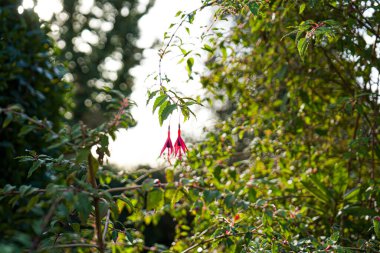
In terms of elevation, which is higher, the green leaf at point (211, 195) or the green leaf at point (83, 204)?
the green leaf at point (211, 195)

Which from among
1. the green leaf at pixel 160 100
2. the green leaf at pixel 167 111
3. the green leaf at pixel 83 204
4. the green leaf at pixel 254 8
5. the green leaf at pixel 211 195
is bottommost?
the green leaf at pixel 83 204

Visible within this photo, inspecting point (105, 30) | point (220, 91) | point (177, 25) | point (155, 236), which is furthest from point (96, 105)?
point (177, 25)

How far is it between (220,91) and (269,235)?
59.0 inches

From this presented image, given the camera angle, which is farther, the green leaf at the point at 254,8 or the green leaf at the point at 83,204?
the green leaf at the point at 254,8

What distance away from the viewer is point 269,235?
148 centimetres

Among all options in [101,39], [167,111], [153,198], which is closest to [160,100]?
[167,111]

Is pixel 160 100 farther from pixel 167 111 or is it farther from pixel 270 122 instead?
pixel 270 122

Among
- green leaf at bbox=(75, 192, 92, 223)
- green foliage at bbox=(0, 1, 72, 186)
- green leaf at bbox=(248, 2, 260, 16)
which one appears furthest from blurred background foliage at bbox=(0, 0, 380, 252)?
green leaf at bbox=(75, 192, 92, 223)

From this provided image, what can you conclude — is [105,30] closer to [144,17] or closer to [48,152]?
[144,17]

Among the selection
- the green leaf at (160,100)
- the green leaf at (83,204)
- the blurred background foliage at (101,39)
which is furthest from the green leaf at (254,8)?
the blurred background foliage at (101,39)

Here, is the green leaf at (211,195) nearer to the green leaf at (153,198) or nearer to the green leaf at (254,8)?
the green leaf at (153,198)

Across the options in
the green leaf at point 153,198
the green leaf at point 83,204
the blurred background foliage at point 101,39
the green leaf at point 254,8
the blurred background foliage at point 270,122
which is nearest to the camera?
the green leaf at point 83,204

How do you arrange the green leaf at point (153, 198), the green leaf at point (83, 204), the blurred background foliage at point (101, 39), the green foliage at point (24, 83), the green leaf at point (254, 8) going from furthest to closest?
the blurred background foliage at point (101, 39), the green foliage at point (24, 83), the green leaf at point (254, 8), the green leaf at point (153, 198), the green leaf at point (83, 204)

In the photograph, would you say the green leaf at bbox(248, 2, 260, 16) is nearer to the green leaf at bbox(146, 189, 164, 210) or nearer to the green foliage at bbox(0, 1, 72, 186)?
the green leaf at bbox(146, 189, 164, 210)
